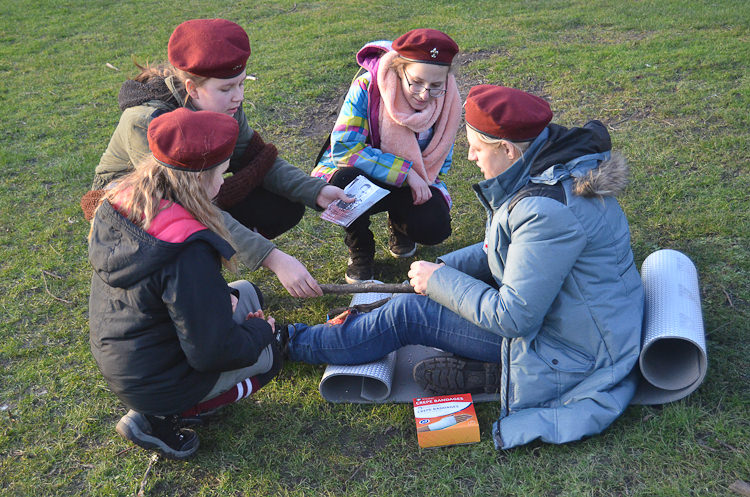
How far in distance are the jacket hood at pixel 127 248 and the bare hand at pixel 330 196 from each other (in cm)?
133

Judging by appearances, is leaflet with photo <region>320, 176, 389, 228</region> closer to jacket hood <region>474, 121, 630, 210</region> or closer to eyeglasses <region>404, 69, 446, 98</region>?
eyeglasses <region>404, 69, 446, 98</region>

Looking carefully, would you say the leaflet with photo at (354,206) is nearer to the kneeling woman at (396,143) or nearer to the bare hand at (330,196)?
the bare hand at (330,196)

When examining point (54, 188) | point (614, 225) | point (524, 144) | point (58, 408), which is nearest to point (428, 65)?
point (524, 144)

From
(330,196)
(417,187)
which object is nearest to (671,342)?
(417,187)

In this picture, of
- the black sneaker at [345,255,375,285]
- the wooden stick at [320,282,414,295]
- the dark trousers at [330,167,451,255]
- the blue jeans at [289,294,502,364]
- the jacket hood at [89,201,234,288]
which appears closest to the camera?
the jacket hood at [89,201,234,288]

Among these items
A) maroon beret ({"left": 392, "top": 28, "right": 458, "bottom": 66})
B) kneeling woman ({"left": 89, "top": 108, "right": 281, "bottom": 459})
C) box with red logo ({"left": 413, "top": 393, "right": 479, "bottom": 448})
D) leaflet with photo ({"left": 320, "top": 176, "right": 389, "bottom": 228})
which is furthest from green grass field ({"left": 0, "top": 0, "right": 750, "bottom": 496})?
maroon beret ({"left": 392, "top": 28, "right": 458, "bottom": 66})

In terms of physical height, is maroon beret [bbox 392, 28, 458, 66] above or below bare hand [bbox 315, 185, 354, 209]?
above

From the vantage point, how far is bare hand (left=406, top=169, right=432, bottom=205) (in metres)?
Result: 3.90

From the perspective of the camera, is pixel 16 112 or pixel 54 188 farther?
pixel 16 112

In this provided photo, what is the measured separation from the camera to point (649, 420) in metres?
2.77

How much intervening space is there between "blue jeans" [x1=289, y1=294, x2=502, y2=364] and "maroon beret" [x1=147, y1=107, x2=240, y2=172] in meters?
1.09

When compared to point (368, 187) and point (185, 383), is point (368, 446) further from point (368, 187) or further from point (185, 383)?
point (368, 187)

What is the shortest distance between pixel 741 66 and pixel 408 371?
17.3 feet

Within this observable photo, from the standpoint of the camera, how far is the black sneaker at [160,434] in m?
2.74
